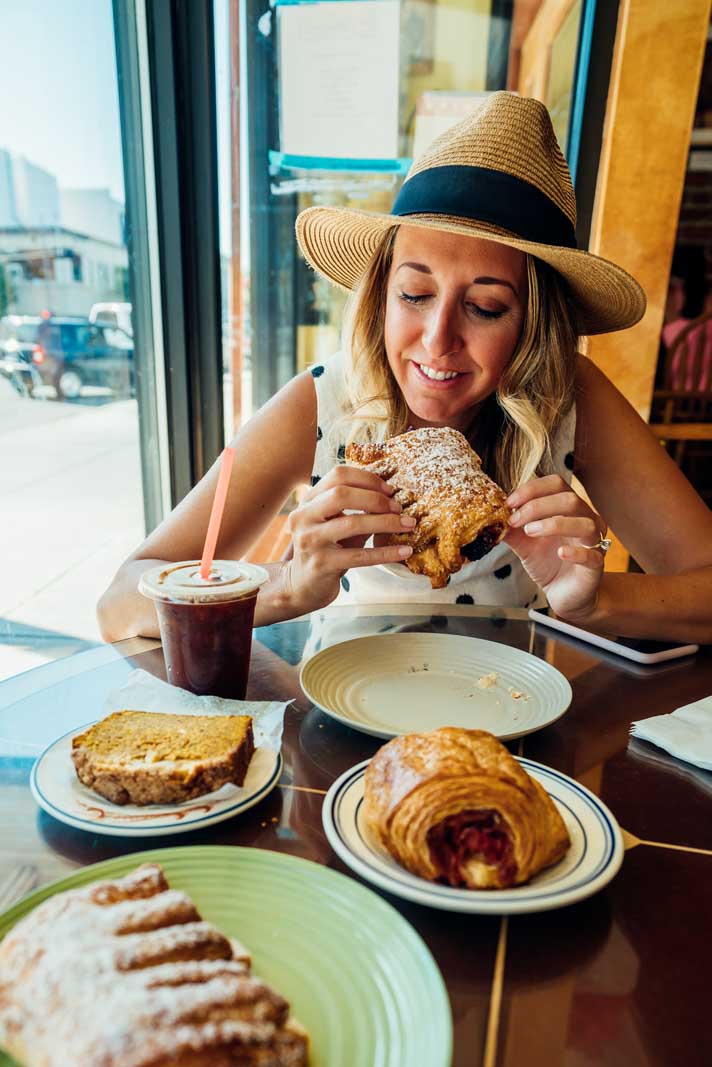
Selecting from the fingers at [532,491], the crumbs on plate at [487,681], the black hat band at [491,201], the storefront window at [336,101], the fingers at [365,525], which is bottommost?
the crumbs on plate at [487,681]

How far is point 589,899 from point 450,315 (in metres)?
1.09

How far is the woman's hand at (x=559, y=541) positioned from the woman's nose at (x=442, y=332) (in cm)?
41

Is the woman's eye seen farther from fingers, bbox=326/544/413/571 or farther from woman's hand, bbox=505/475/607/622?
fingers, bbox=326/544/413/571

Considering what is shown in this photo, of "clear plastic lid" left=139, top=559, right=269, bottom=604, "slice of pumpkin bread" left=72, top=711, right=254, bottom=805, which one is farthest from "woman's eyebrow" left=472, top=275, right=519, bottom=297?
"slice of pumpkin bread" left=72, top=711, right=254, bottom=805

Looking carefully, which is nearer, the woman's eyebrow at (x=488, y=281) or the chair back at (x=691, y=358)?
the woman's eyebrow at (x=488, y=281)

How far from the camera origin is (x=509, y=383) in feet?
5.39

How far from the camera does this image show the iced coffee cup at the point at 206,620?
942 mm

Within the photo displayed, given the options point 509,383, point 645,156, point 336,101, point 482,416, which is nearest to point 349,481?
point 509,383

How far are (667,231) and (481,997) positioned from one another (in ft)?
9.79

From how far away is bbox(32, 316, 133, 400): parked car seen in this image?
7.23ft

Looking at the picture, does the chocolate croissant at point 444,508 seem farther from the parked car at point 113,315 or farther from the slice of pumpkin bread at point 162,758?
the parked car at point 113,315

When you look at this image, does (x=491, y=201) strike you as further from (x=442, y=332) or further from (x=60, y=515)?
(x=60, y=515)

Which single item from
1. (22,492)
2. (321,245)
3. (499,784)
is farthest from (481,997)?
(22,492)

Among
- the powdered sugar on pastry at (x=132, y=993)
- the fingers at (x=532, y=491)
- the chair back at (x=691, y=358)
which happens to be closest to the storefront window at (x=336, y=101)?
the chair back at (x=691, y=358)
